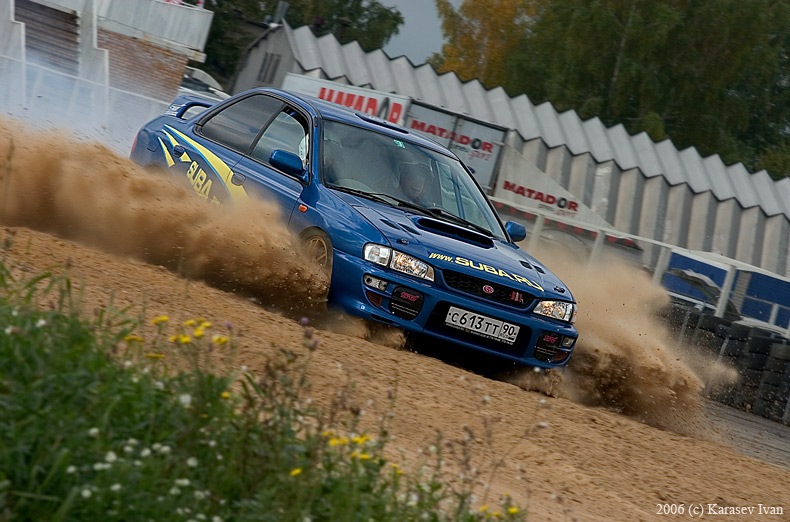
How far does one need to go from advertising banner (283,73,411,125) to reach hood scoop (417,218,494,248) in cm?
1361

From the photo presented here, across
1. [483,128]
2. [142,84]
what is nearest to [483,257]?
[483,128]

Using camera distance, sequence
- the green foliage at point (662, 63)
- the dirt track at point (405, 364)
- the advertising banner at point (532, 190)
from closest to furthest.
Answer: the dirt track at point (405, 364) → the advertising banner at point (532, 190) → the green foliage at point (662, 63)

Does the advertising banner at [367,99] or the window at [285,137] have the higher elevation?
the advertising banner at [367,99]

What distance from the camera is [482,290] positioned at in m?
7.11

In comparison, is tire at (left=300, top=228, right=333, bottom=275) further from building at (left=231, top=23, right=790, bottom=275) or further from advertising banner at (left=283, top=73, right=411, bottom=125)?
building at (left=231, top=23, right=790, bottom=275)

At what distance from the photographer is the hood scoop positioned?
744 centimetres

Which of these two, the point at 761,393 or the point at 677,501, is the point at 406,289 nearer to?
the point at 677,501

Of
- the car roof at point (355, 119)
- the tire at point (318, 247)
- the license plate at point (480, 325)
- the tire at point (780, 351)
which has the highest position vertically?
the car roof at point (355, 119)

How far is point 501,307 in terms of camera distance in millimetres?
7164

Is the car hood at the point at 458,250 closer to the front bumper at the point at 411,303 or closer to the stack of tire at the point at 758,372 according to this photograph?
the front bumper at the point at 411,303

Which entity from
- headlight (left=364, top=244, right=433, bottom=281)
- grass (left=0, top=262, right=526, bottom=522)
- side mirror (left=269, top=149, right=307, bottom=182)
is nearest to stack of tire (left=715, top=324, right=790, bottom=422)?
headlight (left=364, top=244, right=433, bottom=281)

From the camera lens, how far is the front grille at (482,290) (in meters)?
7.05

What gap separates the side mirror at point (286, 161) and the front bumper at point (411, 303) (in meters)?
0.76

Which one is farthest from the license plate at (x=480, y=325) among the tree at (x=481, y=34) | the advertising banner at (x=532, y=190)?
the tree at (x=481, y=34)
